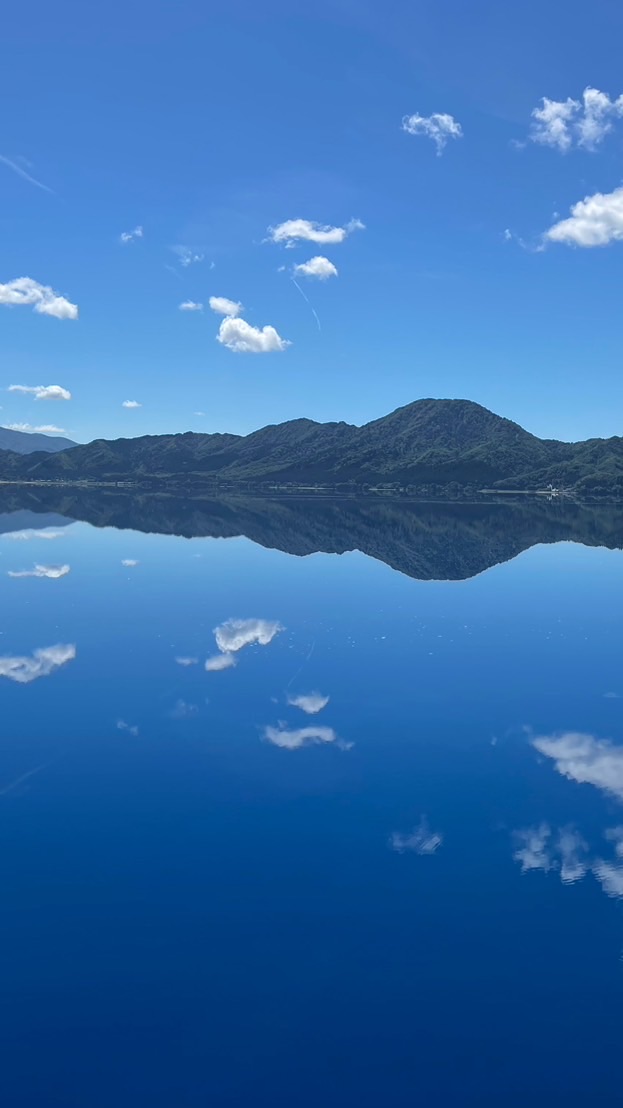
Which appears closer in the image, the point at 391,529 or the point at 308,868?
the point at 308,868

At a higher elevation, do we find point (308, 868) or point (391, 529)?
point (391, 529)

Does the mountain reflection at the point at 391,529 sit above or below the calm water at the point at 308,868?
above

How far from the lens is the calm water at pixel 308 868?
11.6m

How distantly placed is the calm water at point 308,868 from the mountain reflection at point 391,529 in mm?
32107

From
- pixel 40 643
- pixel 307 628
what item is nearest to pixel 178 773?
pixel 40 643

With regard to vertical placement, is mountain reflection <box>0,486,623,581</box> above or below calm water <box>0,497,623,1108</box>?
above

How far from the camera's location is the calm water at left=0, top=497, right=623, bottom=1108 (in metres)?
11.6

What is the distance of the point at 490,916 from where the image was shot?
15.0m

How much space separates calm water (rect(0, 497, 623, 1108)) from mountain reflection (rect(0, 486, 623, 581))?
3211 centimetres

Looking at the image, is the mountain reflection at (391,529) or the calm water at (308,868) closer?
the calm water at (308,868)

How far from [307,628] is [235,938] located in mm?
27618

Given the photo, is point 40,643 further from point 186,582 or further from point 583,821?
point 583,821

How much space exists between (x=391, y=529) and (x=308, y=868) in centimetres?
9101

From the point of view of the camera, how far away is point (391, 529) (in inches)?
4183
